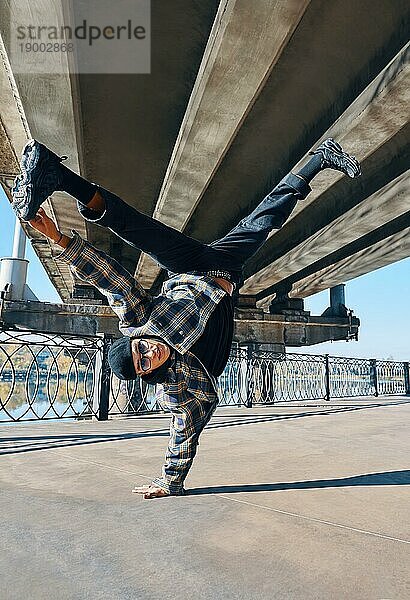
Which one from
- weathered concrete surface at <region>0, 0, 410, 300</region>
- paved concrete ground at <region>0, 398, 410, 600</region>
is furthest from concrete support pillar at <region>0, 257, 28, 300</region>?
paved concrete ground at <region>0, 398, 410, 600</region>

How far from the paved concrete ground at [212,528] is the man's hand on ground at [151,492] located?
→ 0.07 meters

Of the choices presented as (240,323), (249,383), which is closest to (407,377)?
(240,323)

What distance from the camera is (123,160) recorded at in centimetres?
663

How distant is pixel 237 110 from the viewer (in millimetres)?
4602

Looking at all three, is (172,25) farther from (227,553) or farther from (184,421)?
(227,553)

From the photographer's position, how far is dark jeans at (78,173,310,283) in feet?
7.63

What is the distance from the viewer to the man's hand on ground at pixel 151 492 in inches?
102

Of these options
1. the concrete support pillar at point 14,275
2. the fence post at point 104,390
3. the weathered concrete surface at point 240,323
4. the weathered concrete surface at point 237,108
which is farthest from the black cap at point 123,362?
the concrete support pillar at point 14,275

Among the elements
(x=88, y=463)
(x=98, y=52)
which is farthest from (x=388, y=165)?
(x=88, y=463)

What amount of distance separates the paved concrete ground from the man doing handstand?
0.47 metres

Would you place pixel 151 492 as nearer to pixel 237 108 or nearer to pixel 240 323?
pixel 237 108

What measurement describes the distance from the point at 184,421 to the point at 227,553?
97 cm

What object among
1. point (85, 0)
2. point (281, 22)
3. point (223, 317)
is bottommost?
point (223, 317)

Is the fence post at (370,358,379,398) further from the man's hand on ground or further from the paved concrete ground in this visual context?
the man's hand on ground
